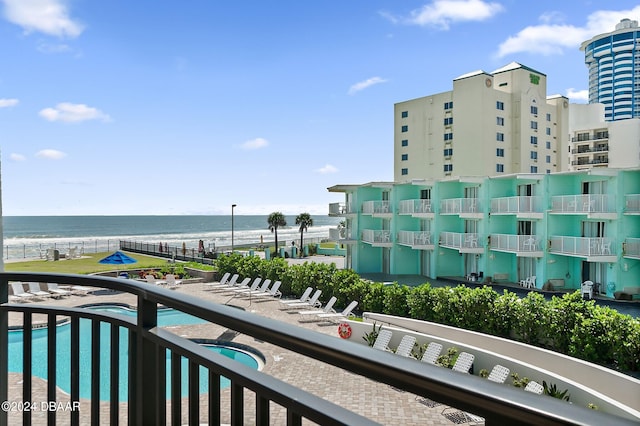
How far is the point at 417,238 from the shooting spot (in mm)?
30766

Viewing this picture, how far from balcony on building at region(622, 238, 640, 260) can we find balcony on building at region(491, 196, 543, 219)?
158 inches

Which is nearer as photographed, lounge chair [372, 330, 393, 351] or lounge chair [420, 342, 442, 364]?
lounge chair [420, 342, 442, 364]

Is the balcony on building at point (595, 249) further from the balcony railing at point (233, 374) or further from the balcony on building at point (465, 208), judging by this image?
the balcony railing at point (233, 374)

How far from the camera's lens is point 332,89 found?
5369 centimetres

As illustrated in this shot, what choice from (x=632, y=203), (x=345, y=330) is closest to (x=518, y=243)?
(x=632, y=203)

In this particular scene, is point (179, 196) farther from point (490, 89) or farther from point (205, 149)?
point (490, 89)

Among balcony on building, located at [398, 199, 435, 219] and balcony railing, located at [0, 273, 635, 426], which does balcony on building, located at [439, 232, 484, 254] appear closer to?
balcony on building, located at [398, 199, 435, 219]

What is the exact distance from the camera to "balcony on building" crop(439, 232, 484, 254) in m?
28.3

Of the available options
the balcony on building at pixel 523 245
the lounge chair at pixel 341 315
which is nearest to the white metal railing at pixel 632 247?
the balcony on building at pixel 523 245

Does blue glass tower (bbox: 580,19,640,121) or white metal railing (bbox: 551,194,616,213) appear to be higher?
blue glass tower (bbox: 580,19,640,121)

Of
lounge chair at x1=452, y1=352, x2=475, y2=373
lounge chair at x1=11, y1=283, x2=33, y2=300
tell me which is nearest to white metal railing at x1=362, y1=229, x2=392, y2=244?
lounge chair at x1=11, y1=283, x2=33, y2=300

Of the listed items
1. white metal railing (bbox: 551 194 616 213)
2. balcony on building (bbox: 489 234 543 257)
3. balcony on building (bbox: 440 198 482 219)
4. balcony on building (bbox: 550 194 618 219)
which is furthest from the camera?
balcony on building (bbox: 440 198 482 219)

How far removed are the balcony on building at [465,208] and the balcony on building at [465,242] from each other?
3.69ft

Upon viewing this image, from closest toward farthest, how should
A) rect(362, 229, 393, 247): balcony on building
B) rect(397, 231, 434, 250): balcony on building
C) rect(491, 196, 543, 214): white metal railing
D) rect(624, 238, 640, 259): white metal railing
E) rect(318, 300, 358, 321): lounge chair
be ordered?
rect(318, 300, 358, 321): lounge chair → rect(624, 238, 640, 259): white metal railing → rect(491, 196, 543, 214): white metal railing → rect(397, 231, 434, 250): balcony on building → rect(362, 229, 393, 247): balcony on building
